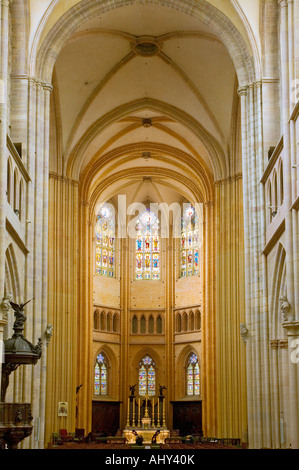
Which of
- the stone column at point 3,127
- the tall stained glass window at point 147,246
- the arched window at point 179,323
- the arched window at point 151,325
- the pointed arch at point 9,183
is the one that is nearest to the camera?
the stone column at point 3,127

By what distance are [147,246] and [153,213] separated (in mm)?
2084

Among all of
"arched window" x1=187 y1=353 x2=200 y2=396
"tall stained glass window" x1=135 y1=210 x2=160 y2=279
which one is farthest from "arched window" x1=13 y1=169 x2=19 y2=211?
"tall stained glass window" x1=135 y1=210 x2=160 y2=279

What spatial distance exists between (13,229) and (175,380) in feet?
90.5

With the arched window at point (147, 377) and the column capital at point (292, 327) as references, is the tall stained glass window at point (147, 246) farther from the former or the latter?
the column capital at point (292, 327)

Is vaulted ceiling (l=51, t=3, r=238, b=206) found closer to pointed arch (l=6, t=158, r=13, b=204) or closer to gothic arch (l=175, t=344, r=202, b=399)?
pointed arch (l=6, t=158, r=13, b=204)

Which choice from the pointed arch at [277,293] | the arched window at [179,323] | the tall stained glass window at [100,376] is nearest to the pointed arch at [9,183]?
the pointed arch at [277,293]

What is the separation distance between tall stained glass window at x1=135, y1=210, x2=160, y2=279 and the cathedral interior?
9 cm

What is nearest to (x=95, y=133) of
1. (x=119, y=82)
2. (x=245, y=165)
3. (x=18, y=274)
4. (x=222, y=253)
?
(x=119, y=82)

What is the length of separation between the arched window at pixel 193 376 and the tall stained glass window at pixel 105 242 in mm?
7040

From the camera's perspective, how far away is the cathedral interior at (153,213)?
21719 millimetres

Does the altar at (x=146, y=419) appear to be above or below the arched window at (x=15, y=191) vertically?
below

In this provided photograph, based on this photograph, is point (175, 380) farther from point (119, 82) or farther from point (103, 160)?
point (119, 82)

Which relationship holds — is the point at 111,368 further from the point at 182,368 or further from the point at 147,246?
the point at 147,246

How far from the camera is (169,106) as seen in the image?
35.1 m
